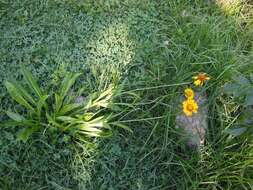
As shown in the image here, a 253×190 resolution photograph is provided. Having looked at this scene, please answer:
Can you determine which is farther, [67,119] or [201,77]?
[201,77]

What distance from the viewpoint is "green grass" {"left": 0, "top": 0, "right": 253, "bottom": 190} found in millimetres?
2881

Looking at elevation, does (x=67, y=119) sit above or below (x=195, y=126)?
above

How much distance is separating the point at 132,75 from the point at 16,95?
935 millimetres

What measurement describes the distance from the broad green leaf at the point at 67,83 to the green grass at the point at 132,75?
147mm

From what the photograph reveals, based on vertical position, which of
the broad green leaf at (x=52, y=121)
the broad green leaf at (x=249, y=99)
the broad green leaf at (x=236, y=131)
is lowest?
the broad green leaf at (x=52, y=121)

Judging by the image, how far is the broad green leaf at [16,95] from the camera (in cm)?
283

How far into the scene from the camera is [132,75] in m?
3.29

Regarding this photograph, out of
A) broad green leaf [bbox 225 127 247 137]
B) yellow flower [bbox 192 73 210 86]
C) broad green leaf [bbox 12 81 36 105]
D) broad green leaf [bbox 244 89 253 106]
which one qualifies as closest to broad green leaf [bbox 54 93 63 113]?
broad green leaf [bbox 12 81 36 105]

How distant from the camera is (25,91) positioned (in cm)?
289

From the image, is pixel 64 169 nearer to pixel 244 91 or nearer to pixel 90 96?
pixel 90 96

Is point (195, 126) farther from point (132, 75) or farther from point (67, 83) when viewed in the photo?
point (67, 83)

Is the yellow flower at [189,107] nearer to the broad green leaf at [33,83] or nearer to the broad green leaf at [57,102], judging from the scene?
the broad green leaf at [57,102]

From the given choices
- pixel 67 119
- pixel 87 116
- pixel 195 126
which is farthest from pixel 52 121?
pixel 195 126

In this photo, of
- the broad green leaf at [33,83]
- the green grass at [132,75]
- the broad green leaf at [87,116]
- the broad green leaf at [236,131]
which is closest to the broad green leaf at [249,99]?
the broad green leaf at [236,131]
